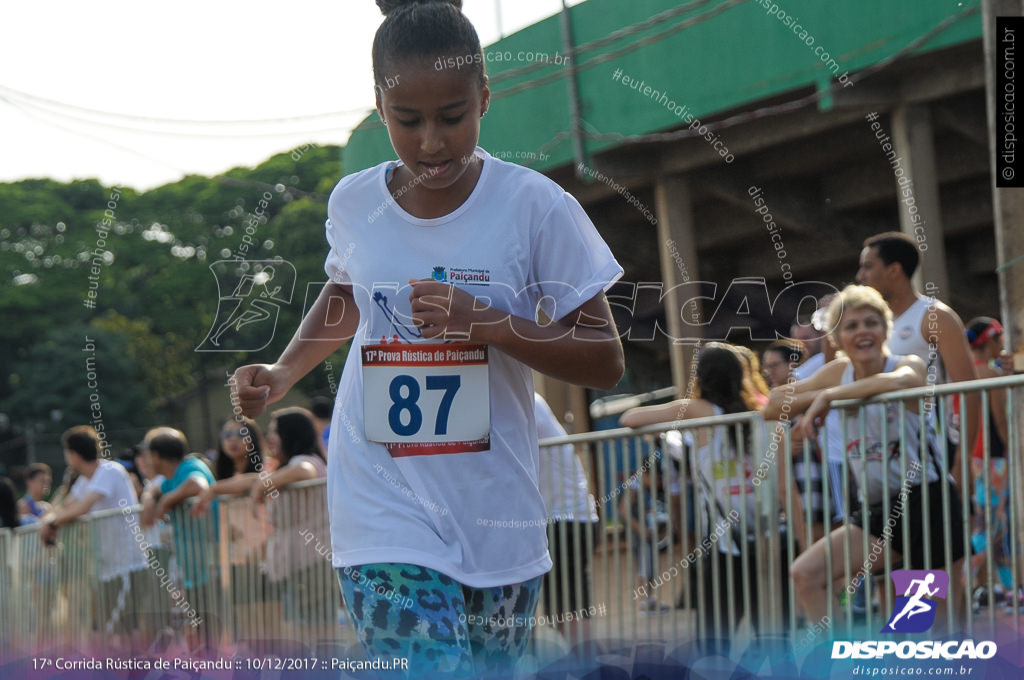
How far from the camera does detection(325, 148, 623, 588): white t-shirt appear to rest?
2.56 metres

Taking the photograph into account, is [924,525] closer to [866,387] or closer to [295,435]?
[866,387]

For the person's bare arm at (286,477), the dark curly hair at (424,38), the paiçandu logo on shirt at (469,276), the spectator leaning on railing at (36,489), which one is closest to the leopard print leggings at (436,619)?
the paiçandu logo on shirt at (469,276)

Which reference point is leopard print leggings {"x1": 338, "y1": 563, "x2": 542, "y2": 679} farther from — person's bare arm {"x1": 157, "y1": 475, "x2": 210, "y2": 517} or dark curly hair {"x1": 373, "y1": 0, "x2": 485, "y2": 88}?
person's bare arm {"x1": 157, "y1": 475, "x2": 210, "y2": 517}

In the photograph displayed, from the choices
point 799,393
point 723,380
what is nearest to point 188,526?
point 723,380

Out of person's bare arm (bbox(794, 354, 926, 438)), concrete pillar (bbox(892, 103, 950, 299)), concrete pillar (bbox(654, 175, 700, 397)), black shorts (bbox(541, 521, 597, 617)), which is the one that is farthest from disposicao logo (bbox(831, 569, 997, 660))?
concrete pillar (bbox(654, 175, 700, 397))

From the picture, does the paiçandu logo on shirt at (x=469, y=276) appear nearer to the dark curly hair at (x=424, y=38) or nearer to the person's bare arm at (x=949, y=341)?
the dark curly hair at (x=424, y=38)

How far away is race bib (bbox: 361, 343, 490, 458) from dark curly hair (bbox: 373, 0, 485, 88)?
58 cm

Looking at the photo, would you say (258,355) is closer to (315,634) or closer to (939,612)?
(315,634)

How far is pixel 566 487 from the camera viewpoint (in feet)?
20.9

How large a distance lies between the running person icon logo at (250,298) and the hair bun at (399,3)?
5.01 feet

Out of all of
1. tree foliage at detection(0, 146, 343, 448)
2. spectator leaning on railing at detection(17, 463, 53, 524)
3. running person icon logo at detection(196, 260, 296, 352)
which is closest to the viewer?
running person icon logo at detection(196, 260, 296, 352)

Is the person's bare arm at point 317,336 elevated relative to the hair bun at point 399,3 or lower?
lower

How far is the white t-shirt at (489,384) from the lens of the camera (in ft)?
8.41

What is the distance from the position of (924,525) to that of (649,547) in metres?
1.74
